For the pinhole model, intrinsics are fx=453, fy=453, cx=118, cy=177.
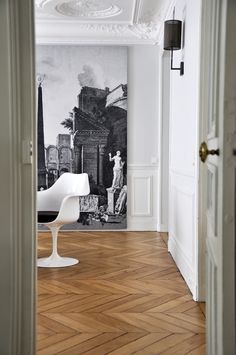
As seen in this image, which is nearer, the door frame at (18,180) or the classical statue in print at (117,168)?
the door frame at (18,180)

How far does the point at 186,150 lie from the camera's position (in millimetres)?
3107

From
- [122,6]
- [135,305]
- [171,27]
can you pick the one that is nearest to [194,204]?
[135,305]

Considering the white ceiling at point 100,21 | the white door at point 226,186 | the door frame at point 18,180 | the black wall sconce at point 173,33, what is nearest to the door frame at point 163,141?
the white ceiling at point 100,21

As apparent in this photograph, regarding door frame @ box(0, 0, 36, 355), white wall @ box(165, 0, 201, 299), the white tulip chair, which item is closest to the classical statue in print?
the white tulip chair

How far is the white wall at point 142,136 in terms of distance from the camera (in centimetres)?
512

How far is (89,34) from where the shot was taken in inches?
199

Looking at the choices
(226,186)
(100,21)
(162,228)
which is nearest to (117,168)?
(162,228)

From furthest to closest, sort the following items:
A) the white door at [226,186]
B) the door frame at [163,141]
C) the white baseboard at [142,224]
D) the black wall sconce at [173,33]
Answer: the white baseboard at [142,224]
the door frame at [163,141]
the black wall sconce at [173,33]
the white door at [226,186]

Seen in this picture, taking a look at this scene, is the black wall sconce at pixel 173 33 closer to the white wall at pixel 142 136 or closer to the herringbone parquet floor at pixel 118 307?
the herringbone parquet floor at pixel 118 307

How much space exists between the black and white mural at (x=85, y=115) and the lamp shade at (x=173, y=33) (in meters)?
1.70

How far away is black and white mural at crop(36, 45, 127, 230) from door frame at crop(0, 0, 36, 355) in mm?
3549

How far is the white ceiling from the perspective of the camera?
4375 millimetres

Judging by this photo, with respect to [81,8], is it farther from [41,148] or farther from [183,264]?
[183,264]

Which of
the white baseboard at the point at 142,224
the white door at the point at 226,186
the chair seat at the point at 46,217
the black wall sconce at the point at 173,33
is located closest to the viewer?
the white door at the point at 226,186
